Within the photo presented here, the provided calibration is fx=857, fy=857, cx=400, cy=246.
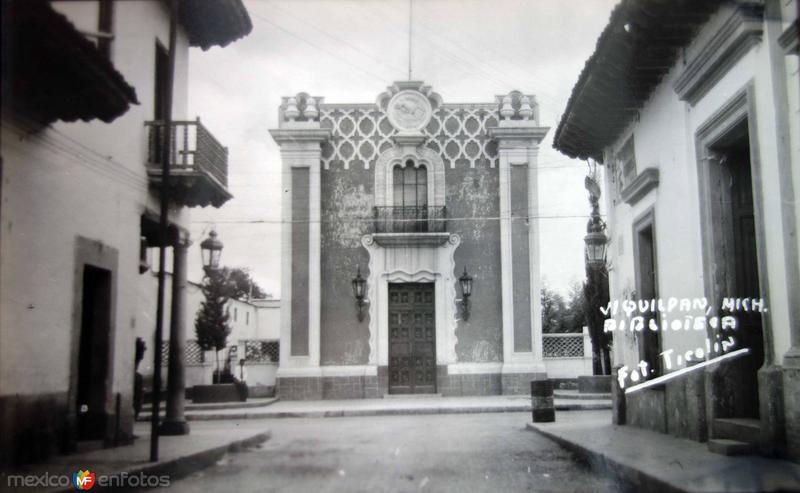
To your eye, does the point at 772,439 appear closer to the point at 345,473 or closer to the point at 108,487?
the point at 345,473

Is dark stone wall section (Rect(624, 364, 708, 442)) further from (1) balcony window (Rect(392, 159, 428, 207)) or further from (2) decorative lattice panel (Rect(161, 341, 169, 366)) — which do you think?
(1) balcony window (Rect(392, 159, 428, 207))

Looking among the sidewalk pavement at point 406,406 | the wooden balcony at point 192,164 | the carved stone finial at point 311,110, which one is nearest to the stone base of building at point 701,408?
the wooden balcony at point 192,164

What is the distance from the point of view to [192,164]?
7207mm

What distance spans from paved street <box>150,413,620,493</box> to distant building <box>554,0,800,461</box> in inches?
52.0

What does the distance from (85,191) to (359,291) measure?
44.6 ft

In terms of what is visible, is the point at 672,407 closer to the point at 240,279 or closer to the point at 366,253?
the point at 240,279

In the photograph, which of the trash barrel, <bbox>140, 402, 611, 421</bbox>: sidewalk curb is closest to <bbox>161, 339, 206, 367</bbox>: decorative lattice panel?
<bbox>140, 402, 611, 421</bbox>: sidewalk curb

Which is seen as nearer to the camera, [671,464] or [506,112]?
[671,464]

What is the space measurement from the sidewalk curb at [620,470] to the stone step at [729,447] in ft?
2.83

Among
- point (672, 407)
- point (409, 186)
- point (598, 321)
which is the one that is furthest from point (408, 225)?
point (672, 407)

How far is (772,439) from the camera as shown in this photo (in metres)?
6.45

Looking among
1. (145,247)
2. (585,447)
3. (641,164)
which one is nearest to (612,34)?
(641,164)

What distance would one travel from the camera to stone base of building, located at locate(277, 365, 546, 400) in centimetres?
1981

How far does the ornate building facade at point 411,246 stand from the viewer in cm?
2014
